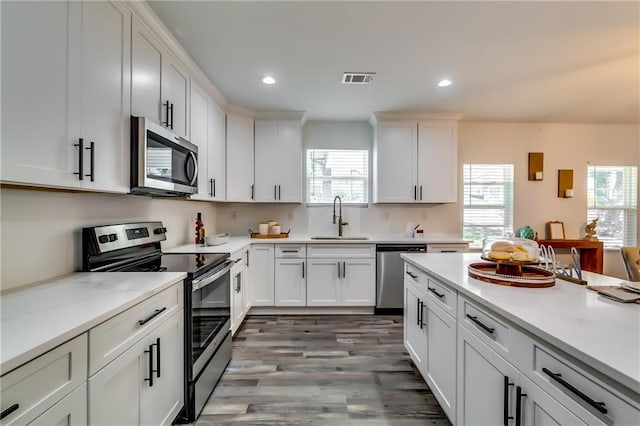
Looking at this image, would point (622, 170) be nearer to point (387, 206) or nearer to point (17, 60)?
point (387, 206)

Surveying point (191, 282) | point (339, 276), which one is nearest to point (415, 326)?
point (339, 276)

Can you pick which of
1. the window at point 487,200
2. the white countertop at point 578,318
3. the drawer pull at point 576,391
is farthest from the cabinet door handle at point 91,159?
the window at point 487,200

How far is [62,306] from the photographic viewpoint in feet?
3.42

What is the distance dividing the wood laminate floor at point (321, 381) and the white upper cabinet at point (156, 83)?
1.99 metres

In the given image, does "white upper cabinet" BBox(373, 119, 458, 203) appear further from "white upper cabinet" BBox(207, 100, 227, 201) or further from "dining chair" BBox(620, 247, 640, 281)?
"white upper cabinet" BBox(207, 100, 227, 201)

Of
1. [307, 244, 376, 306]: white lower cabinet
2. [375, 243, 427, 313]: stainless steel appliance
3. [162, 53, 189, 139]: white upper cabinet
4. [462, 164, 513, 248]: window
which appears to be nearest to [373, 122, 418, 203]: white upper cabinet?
[375, 243, 427, 313]: stainless steel appliance

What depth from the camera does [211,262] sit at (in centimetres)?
198

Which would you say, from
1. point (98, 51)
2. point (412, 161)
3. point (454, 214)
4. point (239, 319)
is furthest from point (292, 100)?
point (454, 214)

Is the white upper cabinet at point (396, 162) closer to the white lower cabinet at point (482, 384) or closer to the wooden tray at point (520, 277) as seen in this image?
the wooden tray at point (520, 277)

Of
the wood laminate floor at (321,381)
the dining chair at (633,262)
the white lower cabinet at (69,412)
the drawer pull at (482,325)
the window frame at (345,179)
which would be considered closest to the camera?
the white lower cabinet at (69,412)

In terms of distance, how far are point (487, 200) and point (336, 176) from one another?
2.27m

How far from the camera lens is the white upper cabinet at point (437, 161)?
3742 mm

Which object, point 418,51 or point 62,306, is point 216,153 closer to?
point 418,51

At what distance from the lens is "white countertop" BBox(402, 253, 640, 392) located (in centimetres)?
71
